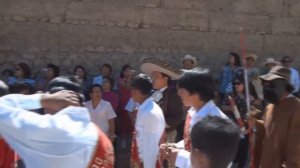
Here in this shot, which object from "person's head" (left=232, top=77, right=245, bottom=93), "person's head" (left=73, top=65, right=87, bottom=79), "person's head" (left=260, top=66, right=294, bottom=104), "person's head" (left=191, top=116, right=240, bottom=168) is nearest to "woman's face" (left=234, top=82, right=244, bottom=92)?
"person's head" (left=232, top=77, right=245, bottom=93)

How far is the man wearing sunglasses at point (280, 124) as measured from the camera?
4.02 meters

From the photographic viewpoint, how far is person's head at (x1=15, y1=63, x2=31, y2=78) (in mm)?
8281

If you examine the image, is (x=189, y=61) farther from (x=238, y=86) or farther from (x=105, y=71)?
(x=238, y=86)

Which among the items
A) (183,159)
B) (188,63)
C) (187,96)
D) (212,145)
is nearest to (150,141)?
(187,96)

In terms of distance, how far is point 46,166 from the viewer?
2.54 m

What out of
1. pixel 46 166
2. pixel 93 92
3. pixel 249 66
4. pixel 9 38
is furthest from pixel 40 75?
pixel 46 166

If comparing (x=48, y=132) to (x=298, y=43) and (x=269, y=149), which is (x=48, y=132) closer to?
(x=269, y=149)

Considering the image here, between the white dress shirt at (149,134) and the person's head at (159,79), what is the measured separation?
0.74m

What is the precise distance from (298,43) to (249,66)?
7.04 feet

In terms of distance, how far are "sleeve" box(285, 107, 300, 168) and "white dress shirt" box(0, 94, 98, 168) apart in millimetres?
1892

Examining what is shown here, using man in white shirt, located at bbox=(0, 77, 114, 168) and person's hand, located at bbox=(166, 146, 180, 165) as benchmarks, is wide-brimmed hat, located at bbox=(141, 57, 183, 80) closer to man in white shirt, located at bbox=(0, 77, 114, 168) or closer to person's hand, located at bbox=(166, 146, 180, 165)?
person's hand, located at bbox=(166, 146, 180, 165)

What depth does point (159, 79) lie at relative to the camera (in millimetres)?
5527

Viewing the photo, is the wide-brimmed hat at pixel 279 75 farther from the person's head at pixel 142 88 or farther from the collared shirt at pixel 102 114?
the collared shirt at pixel 102 114

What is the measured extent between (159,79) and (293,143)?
6.19ft
